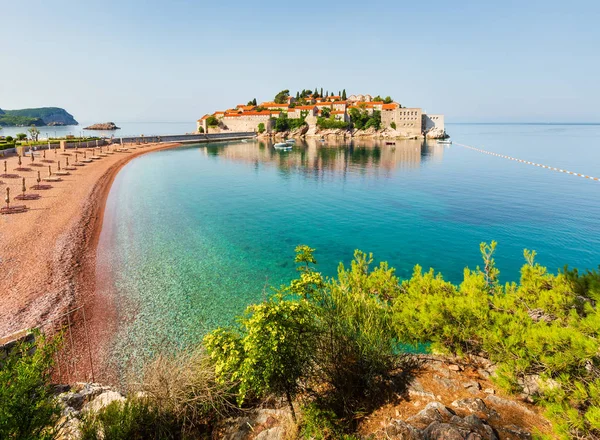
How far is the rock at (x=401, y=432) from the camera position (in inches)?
201

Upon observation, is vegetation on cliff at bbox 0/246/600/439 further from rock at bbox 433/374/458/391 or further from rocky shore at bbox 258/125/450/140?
rocky shore at bbox 258/125/450/140

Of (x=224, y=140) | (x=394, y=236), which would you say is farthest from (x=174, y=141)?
(x=394, y=236)

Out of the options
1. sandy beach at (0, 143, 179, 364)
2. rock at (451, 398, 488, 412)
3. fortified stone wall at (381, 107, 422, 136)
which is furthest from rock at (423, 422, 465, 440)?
fortified stone wall at (381, 107, 422, 136)

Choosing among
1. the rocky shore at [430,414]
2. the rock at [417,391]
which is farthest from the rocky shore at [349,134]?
the rock at [417,391]

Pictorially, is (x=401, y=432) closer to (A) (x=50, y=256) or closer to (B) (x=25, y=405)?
(B) (x=25, y=405)

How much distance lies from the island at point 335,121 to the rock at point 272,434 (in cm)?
12234

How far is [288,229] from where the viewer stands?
2420cm

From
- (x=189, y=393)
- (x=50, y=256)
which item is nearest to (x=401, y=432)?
(x=189, y=393)

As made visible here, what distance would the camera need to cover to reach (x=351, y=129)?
4985 inches

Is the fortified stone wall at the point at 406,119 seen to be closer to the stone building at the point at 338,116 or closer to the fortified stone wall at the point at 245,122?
the stone building at the point at 338,116

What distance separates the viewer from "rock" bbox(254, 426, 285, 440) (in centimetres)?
581

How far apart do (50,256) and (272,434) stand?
16.8 meters

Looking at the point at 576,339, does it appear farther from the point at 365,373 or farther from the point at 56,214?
the point at 56,214

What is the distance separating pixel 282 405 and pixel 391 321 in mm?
3061
